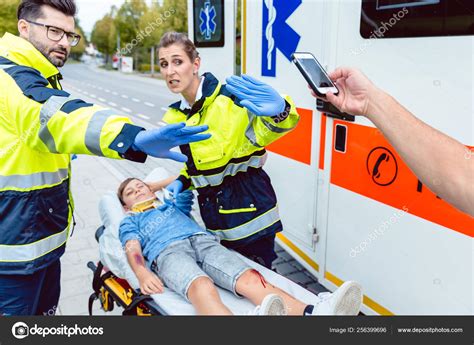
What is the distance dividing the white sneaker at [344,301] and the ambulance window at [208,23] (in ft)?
9.48

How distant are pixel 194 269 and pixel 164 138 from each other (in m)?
1.26

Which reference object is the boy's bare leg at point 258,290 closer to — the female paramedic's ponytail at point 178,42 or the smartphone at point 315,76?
the smartphone at point 315,76

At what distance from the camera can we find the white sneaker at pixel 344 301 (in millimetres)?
2027

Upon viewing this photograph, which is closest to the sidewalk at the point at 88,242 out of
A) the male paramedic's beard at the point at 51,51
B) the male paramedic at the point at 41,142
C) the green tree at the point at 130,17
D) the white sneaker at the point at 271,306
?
the male paramedic at the point at 41,142

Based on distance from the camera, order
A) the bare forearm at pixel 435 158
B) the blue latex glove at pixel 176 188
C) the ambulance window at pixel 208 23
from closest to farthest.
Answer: the bare forearm at pixel 435 158 → the blue latex glove at pixel 176 188 → the ambulance window at pixel 208 23

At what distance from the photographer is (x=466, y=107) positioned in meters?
2.05

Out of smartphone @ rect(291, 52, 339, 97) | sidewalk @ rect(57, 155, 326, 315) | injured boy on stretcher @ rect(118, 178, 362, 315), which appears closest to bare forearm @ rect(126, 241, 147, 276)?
injured boy on stretcher @ rect(118, 178, 362, 315)

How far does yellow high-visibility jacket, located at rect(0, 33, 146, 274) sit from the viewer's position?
1569 mm

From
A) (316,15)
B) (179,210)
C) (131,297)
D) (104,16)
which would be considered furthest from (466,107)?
(104,16)

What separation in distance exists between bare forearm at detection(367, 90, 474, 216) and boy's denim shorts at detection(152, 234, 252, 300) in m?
1.42

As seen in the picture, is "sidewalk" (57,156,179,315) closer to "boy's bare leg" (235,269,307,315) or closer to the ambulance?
"boy's bare leg" (235,269,307,315)

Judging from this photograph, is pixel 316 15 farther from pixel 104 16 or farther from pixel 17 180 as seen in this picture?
pixel 104 16

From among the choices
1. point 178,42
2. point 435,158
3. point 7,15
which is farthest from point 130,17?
point 435,158

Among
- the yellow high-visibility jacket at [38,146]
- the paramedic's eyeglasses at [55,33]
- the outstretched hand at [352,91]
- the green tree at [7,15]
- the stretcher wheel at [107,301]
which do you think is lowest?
the stretcher wheel at [107,301]
